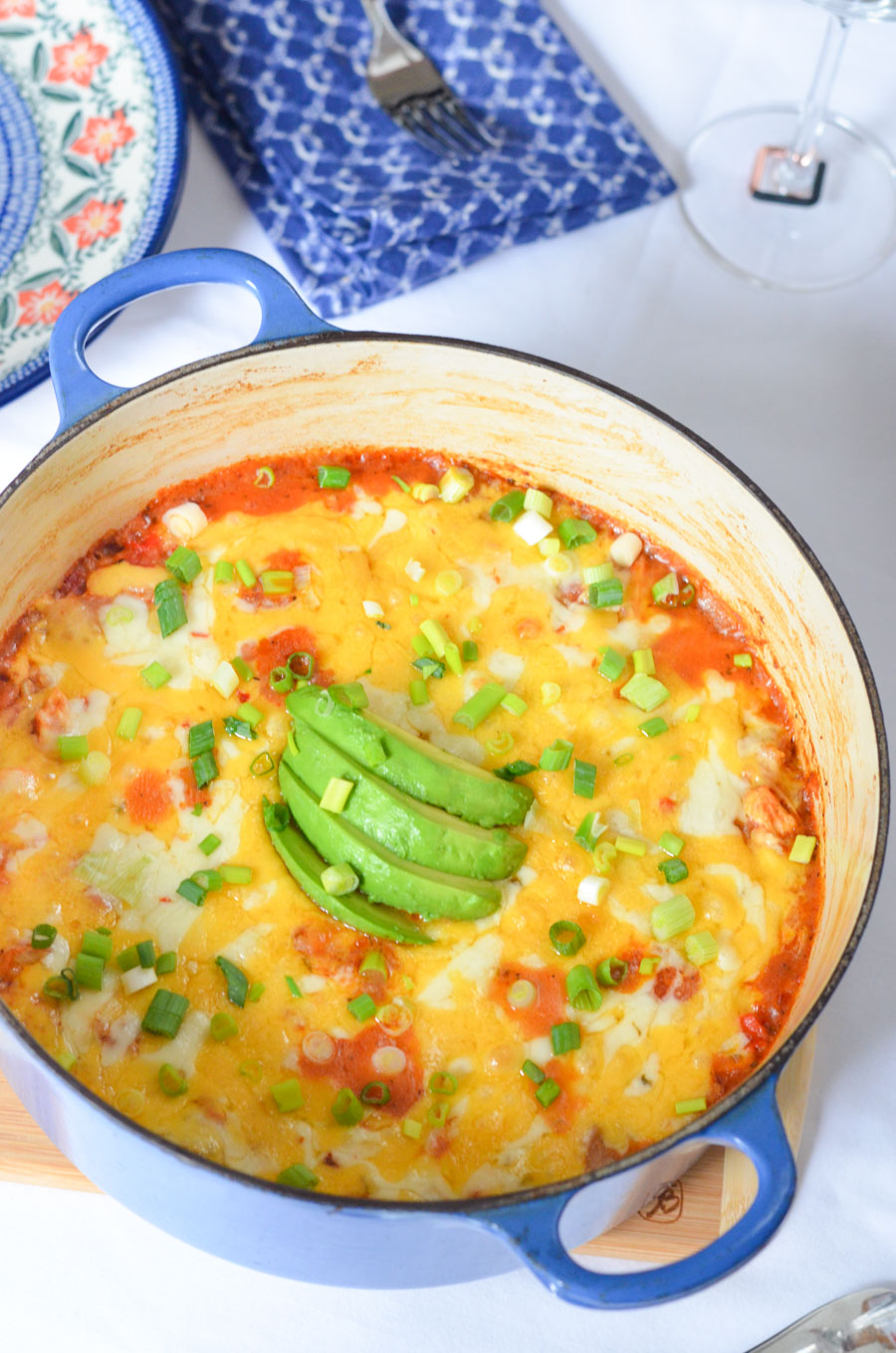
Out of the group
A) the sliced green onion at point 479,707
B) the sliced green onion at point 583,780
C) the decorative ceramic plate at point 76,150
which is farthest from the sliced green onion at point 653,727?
the decorative ceramic plate at point 76,150

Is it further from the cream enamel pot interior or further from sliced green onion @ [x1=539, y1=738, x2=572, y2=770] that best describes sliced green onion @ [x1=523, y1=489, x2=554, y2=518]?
sliced green onion @ [x1=539, y1=738, x2=572, y2=770]

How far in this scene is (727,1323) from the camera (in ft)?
6.59

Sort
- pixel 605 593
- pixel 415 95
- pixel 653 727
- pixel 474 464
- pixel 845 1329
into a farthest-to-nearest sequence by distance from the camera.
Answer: pixel 415 95 < pixel 474 464 < pixel 605 593 < pixel 653 727 < pixel 845 1329

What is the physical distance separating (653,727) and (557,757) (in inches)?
6.6

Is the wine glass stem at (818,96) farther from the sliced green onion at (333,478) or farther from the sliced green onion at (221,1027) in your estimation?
the sliced green onion at (221,1027)

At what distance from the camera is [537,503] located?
2.27 m

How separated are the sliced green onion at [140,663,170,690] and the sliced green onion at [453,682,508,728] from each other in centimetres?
45

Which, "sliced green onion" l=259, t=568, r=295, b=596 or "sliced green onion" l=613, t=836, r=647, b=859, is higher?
"sliced green onion" l=259, t=568, r=295, b=596

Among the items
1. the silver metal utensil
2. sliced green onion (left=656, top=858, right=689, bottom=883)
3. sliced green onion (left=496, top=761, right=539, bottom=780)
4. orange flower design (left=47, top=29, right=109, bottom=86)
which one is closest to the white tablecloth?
the silver metal utensil

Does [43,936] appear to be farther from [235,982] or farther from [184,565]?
[184,565]

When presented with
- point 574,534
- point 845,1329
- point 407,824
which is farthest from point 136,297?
point 845,1329

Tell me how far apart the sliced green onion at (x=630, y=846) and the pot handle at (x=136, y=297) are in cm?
91

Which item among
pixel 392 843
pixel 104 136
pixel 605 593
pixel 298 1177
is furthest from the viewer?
pixel 104 136

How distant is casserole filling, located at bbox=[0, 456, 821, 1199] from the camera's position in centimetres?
183
